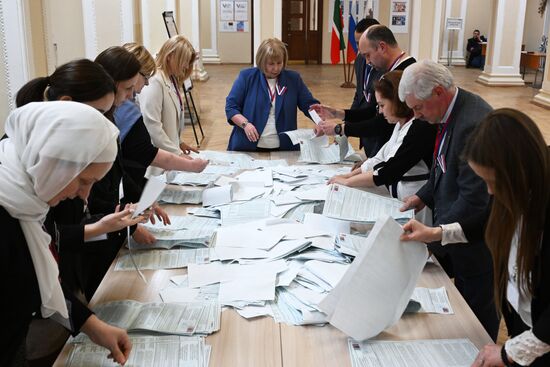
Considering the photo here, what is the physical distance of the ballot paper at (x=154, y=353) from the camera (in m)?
1.65

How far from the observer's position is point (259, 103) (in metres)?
4.25

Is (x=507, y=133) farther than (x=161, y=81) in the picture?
No

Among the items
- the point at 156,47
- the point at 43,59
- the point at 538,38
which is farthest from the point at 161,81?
the point at 538,38

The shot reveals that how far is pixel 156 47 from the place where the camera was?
8172 millimetres

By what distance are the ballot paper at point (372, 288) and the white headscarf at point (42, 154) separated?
2.56ft

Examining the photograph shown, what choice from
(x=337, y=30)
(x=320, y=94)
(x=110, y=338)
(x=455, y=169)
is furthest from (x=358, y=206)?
(x=337, y=30)

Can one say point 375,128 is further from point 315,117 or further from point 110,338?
point 110,338

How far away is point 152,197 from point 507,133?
3.75 feet

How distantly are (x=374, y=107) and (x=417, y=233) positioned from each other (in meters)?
2.37

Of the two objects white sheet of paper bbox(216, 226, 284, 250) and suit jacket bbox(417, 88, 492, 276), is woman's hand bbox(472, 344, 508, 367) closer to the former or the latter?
suit jacket bbox(417, 88, 492, 276)

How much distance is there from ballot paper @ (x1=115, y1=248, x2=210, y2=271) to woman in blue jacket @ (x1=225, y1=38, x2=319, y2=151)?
191 centimetres

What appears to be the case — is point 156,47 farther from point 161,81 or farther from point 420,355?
point 420,355

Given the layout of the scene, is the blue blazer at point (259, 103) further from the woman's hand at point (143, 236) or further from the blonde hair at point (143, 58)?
the woman's hand at point (143, 236)

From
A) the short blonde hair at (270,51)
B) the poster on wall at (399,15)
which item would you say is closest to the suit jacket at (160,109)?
the short blonde hair at (270,51)
